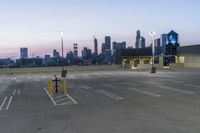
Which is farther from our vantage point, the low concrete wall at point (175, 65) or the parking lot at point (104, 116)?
the low concrete wall at point (175, 65)

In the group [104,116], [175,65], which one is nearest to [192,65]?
[175,65]

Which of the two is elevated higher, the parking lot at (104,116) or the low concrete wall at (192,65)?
the low concrete wall at (192,65)

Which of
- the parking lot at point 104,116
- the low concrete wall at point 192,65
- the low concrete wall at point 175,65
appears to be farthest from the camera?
the low concrete wall at point 175,65

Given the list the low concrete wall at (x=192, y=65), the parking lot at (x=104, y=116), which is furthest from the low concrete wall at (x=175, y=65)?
the parking lot at (x=104, y=116)

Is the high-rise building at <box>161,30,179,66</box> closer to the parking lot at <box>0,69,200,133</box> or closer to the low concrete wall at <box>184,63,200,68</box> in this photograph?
A: the low concrete wall at <box>184,63,200,68</box>

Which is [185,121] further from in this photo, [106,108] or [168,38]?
[168,38]

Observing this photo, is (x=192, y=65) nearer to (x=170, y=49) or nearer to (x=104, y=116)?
(x=170, y=49)

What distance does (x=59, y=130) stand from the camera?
37.8ft

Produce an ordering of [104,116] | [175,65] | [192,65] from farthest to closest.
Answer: [175,65], [192,65], [104,116]

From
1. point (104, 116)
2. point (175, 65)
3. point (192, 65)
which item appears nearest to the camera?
point (104, 116)

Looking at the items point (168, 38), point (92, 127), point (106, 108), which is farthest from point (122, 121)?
point (168, 38)

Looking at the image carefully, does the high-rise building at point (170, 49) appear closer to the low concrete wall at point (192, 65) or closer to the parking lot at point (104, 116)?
the low concrete wall at point (192, 65)

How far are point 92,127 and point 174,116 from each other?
3.73 m

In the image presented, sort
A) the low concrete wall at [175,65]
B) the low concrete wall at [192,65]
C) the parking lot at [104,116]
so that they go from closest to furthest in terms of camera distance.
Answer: the parking lot at [104,116], the low concrete wall at [192,65], the low concrete wall at [175,65]
